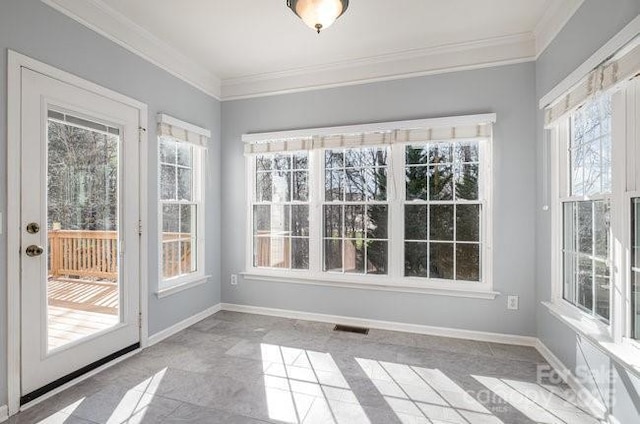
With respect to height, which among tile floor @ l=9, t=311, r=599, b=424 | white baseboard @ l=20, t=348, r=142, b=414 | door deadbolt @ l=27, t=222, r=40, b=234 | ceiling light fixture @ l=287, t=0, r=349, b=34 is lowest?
tile floor @ l=9, t=311, r=599, b=424

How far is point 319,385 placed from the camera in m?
2.33

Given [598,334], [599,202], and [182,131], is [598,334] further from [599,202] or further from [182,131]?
[182,131]

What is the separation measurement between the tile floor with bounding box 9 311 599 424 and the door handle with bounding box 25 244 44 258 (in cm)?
98

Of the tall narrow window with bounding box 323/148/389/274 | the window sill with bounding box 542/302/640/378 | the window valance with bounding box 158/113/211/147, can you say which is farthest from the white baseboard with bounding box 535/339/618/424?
the window valance with bounding box 158/113/211/147

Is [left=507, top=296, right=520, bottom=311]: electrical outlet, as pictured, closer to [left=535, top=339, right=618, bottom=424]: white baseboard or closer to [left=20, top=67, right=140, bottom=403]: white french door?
[left=535, top=339, right=618, bottom=424]: white baseboard

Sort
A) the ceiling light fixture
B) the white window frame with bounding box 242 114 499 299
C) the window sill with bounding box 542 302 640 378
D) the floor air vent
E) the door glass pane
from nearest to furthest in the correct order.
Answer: the window sill with bounding box 542 302 640 378 → the ceiling light fixture → the door glass pane → the white window frame with bounding box 242 114 499 299 → the floor air vent

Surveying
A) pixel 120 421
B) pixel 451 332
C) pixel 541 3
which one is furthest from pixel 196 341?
pixel 541 3

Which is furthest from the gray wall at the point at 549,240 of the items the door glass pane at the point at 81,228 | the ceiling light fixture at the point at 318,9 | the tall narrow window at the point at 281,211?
the door glass pane at the point at 81,228

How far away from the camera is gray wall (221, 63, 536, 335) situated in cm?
302

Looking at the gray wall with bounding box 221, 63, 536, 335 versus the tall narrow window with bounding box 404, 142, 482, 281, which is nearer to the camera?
the gray wall with bounding box 221, 63, 536, 335

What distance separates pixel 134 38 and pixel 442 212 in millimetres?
3341

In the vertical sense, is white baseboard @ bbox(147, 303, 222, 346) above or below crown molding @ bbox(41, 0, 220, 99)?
below

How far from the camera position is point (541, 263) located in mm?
2871

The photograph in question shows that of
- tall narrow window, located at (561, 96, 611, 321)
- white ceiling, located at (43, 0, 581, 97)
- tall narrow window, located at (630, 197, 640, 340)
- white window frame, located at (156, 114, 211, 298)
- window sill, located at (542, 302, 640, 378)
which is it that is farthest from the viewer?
white window frame, located at (156, 114, 211, 298)
